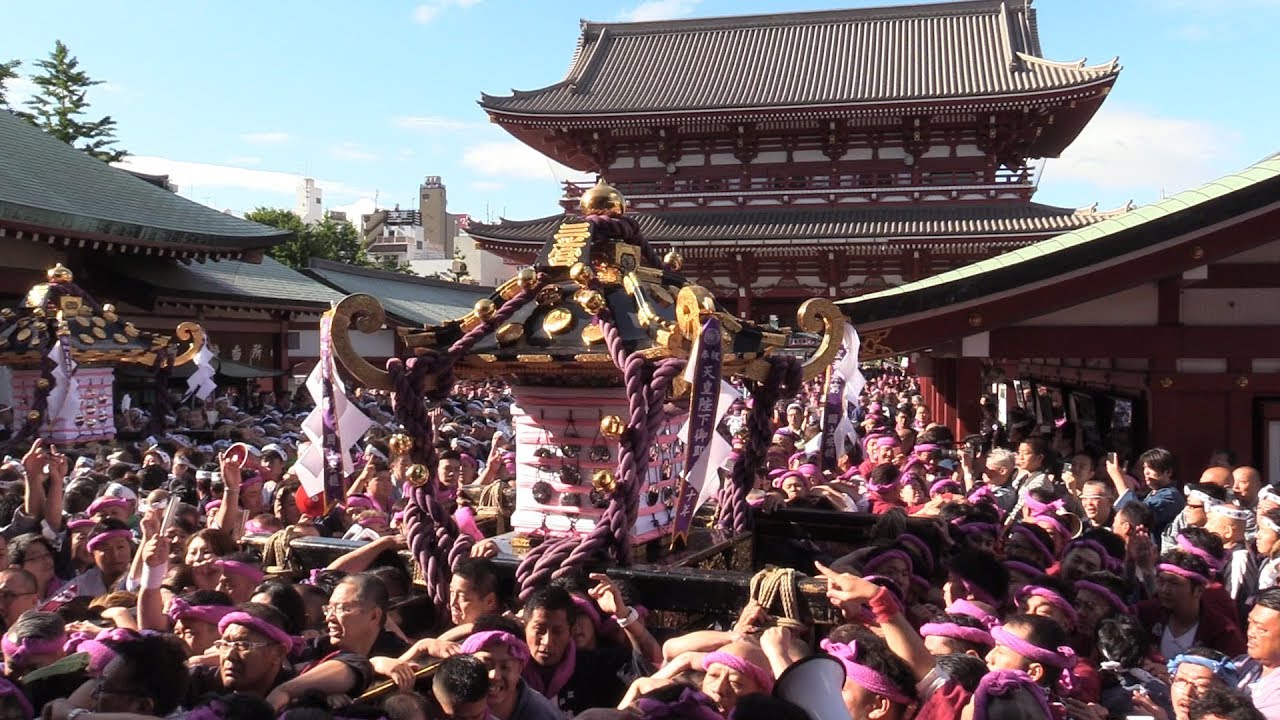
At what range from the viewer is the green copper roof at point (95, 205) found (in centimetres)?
1620

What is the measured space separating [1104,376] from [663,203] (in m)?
13.1

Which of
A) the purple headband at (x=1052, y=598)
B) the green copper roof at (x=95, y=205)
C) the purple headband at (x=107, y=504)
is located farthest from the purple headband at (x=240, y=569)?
the green copper roof at (x=95, y=205)

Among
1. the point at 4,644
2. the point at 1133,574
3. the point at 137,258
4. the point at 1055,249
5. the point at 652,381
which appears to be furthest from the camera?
the point at 137,258

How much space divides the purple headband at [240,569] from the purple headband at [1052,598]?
11.7 ft

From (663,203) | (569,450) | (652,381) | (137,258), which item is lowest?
(569,450)

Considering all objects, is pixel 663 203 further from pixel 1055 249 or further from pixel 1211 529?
pixel 1211 529

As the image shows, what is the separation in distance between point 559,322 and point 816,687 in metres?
2.23

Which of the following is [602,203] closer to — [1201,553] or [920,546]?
[920,546]

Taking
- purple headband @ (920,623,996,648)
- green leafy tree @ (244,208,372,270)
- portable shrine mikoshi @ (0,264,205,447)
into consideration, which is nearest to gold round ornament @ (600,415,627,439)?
purple headband @ (920,623,996,648)

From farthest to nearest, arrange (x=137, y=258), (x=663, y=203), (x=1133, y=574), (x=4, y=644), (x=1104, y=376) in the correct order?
(x=663, y=203) < (x=137, y=258) < (x=1104, y=376) < (x=1133, y=574) < (x=4, y=644)

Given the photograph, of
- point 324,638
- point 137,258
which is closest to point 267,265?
point 137,258

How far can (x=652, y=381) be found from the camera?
13.0 feet

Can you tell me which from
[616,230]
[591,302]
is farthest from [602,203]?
[591,302]

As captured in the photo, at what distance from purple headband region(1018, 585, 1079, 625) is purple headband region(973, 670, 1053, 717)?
1.03m
